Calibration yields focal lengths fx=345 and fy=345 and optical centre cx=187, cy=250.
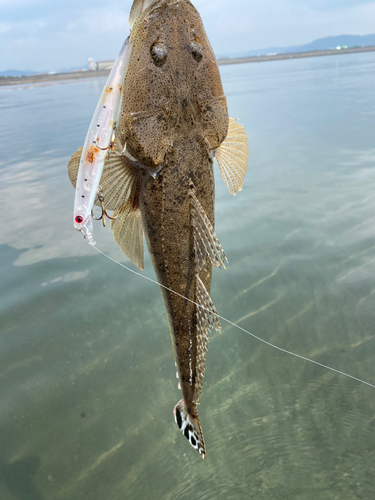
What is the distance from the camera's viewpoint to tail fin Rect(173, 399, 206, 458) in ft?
8.70

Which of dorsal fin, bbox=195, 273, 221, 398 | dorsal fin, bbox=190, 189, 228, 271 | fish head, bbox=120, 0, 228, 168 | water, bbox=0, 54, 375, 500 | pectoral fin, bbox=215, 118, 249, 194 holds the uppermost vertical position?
fish head, bbox=120, 0, 228, 168

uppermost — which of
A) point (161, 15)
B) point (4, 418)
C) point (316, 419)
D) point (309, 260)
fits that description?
point (161, 15)

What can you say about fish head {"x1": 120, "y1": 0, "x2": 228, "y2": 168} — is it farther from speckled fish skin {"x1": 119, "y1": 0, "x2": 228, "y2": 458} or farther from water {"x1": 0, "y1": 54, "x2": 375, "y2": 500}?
water {"x1": 0, "y1": 54, "x2": 375, "y2": 500}

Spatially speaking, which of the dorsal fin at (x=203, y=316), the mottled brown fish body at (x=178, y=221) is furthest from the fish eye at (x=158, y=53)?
the dorsal fin at (x=203, y=316)

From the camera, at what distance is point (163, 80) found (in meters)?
2.02

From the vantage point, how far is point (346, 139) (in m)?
10.9

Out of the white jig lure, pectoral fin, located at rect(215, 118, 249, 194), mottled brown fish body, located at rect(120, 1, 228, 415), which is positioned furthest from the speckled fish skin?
pectoral fin, located at rect(215, 118, 249, 194)

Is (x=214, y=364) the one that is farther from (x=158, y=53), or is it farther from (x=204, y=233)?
(x=158, y=53)

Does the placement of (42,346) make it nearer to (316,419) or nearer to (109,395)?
(109,395)

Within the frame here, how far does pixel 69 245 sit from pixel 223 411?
4.20 metres

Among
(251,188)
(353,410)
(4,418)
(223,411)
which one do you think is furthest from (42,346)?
(251,188)

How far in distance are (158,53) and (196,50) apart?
0.79 ft

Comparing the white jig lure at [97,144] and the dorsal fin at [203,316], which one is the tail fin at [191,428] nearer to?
the dorsal fin at [203,316]

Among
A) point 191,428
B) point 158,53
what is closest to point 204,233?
point 158,53
